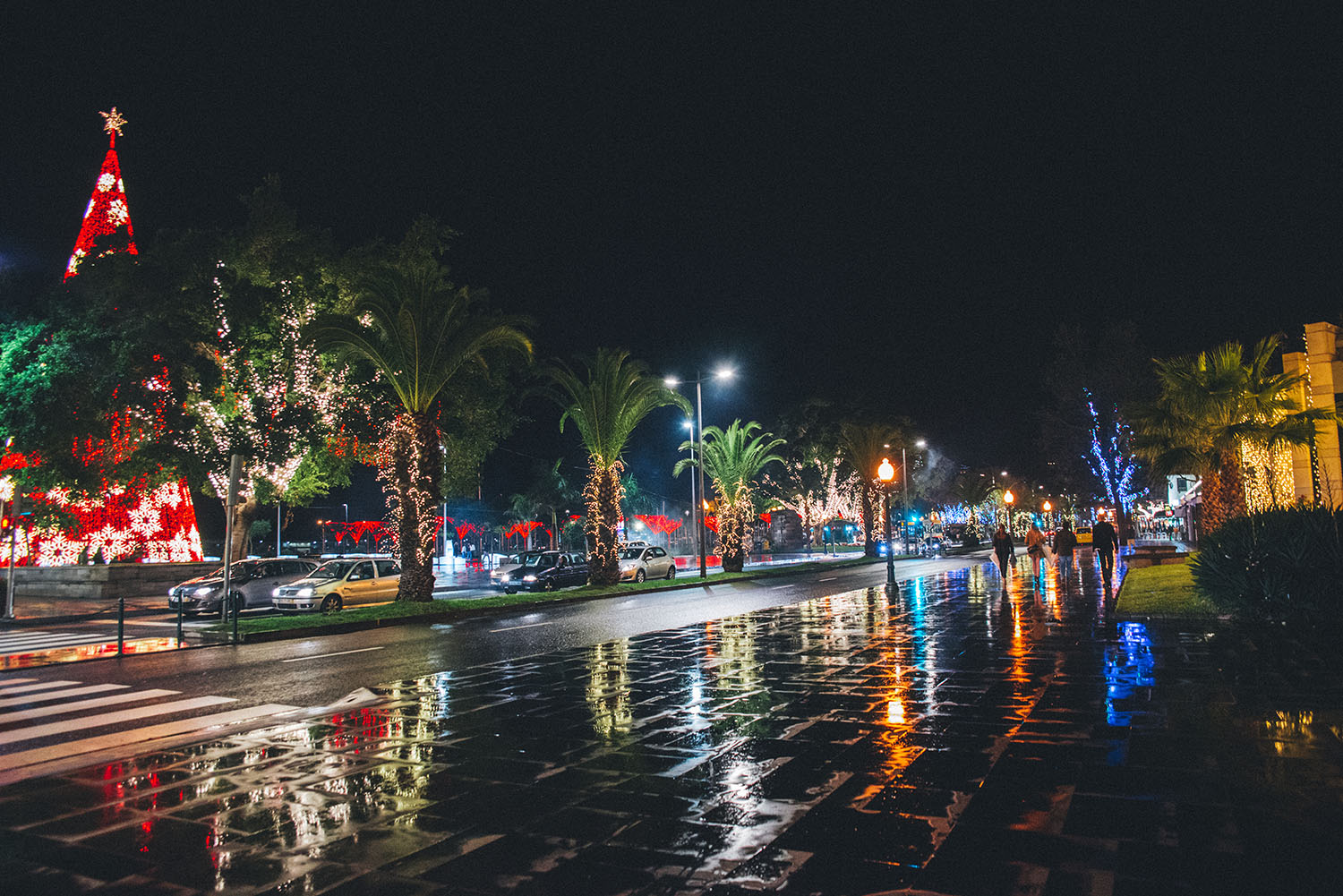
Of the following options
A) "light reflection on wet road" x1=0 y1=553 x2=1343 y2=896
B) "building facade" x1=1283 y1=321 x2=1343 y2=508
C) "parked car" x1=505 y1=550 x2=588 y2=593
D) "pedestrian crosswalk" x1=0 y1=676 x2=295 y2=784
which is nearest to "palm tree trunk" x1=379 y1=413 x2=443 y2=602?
"parked car" x1=505 y1=550 x2=588 y2=593

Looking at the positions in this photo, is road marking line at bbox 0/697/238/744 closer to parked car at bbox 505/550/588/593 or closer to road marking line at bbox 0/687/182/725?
road marking line at bbox 0/687/182/725

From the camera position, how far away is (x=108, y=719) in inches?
355

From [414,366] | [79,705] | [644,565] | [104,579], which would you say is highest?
[414,366]

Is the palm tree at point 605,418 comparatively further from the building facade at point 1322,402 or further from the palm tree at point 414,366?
the building facade at point 1322,402

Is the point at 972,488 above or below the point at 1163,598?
above

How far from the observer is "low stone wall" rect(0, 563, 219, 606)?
2822 cm

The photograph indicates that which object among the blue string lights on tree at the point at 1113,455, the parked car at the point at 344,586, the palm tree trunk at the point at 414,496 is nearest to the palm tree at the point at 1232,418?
the palm tree trunk at the point at 414,496

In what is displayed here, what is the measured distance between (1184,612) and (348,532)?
82.8 meters

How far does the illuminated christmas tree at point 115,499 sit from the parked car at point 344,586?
9.31m

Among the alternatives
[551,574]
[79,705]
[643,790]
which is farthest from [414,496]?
[643,790]

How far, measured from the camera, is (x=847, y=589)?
25.3 m

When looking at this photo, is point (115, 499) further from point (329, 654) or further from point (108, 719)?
point (108, 719)

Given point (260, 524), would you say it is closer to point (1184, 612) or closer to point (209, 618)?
point (209, 618)

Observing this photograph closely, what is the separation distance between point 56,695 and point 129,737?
148 inches
